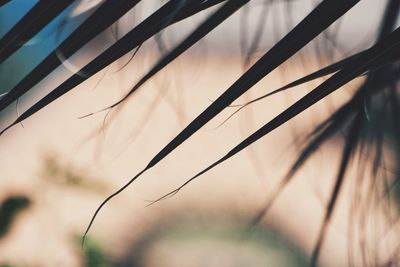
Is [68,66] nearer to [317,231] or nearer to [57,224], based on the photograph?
[57,224]

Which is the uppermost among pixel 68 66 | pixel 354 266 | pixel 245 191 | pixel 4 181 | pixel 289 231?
pixel 68 66

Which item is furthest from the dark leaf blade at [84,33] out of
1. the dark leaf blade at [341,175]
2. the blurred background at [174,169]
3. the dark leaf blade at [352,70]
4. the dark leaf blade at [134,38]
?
the dark leaf blade at [341,175]

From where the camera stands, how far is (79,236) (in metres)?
0.72

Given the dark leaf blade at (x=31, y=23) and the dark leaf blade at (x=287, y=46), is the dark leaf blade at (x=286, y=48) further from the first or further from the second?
the dark leaf blade at (x=31, y=23)

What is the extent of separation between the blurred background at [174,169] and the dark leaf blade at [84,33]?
0.39 m

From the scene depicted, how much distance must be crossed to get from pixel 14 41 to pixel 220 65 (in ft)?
1.50

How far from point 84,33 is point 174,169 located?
0.44 meters

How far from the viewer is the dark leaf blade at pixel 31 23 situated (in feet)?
0.99

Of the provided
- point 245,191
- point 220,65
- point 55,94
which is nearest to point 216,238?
point 245,191

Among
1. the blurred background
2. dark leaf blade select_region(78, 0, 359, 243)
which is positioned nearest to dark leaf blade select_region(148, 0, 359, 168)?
dark leaf blade select_region(78, 0, 359, 243)

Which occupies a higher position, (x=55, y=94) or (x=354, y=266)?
(x=55, y=94)

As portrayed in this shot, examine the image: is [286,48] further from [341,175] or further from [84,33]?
[341,175]

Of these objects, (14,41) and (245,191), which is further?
(245,191)

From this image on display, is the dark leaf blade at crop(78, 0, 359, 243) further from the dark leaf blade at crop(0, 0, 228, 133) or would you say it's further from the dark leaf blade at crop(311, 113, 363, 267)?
the dark leaf blade at crop(311, 113, 363, 267)
